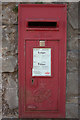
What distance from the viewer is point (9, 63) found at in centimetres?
195

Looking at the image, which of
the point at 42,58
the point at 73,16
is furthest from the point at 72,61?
the point at 73,16

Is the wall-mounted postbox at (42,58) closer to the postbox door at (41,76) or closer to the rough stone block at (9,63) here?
the postbox door at (41,76)

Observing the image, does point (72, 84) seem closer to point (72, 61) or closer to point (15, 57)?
point (72, 61)

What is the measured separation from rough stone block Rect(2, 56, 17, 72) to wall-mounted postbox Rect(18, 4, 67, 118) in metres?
0.15

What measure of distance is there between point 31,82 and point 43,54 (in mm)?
416

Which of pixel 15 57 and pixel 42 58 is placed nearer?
pixel 42 58

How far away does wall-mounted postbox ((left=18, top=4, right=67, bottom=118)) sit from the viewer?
70.1 inches

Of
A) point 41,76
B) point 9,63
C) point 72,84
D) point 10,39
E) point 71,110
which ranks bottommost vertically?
point 71,110

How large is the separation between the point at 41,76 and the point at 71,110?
0.71 metres

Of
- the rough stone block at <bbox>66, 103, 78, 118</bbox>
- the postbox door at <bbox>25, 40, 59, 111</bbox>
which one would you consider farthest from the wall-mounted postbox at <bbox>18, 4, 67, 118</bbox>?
the rough stone block at <bbox>66, 103, 78, 118</bbox>

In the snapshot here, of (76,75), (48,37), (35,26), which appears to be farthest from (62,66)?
(35,26)

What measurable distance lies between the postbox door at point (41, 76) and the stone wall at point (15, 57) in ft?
0.74

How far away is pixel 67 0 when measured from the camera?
1936 mm

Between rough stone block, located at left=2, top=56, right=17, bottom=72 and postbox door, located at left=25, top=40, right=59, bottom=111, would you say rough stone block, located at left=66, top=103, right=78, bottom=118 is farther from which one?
rough stone block, located at left=2, top=56, right=17, bottom=72
